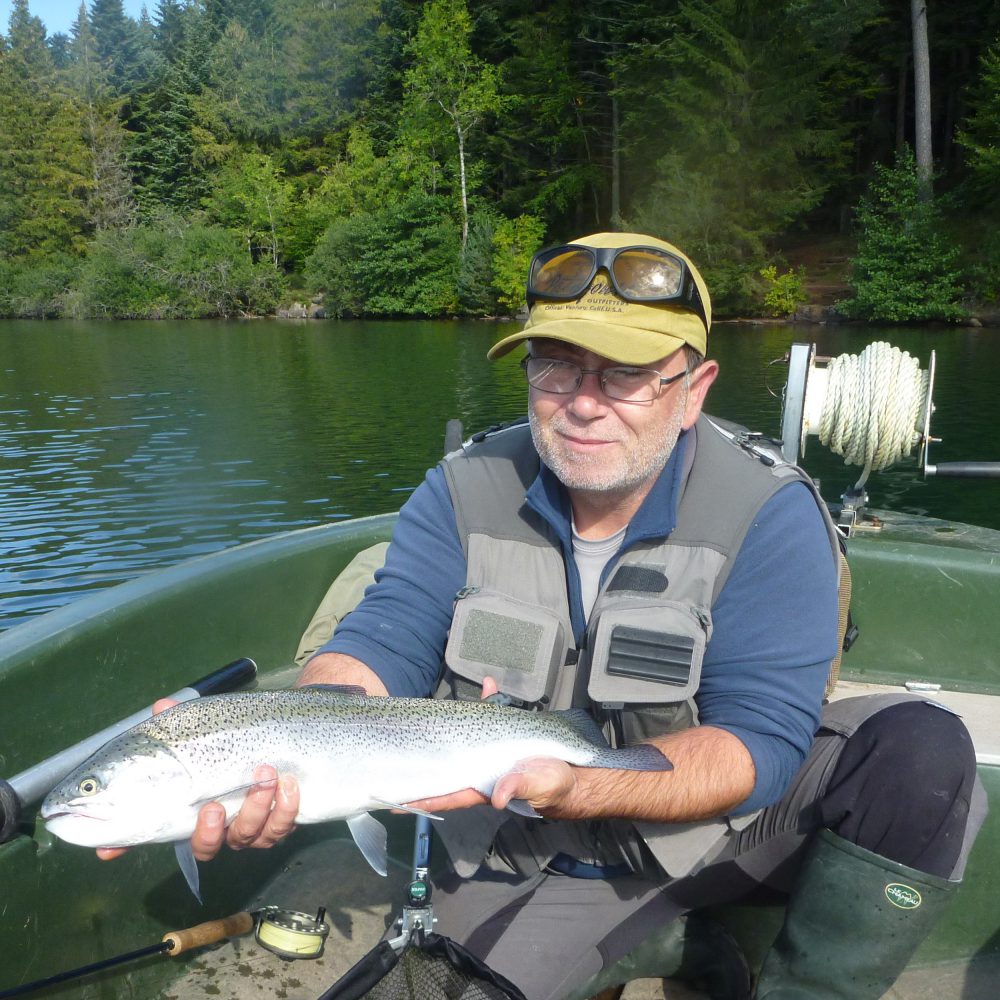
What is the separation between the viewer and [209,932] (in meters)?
2.91

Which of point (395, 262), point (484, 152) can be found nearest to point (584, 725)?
point (395, 262)

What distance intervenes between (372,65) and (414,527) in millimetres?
57690

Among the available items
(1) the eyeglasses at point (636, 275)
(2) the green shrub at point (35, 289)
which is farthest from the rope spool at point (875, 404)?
(2) the green shrub at point (35, 289)

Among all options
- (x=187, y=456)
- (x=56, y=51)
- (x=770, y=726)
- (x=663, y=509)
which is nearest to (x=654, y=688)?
(x=770, y=726)

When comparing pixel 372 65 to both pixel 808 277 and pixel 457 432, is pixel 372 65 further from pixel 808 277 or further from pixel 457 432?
pixel 457 432

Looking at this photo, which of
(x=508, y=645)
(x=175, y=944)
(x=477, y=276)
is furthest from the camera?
(x=477, y=276)

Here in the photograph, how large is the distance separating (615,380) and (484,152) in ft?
159

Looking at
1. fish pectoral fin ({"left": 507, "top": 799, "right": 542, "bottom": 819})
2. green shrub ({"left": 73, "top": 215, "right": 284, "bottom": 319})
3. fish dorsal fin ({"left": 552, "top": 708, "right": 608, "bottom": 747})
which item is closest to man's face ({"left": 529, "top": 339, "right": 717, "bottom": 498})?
fish dorsal fin ({"left": 552, "top": 708, "right": 608, "bottom": 747})

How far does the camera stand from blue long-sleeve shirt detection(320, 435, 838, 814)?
2336 millimetres

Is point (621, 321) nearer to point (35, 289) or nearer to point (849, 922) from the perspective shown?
point (849, 922)

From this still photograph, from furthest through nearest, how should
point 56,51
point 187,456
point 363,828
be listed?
point 56,51 < point 187,456 < point 363,828

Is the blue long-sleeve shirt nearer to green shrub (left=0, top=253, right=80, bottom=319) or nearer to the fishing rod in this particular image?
the fishing rod

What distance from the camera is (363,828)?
2.26 metres

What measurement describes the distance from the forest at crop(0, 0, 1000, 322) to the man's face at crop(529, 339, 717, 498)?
1251 inches
